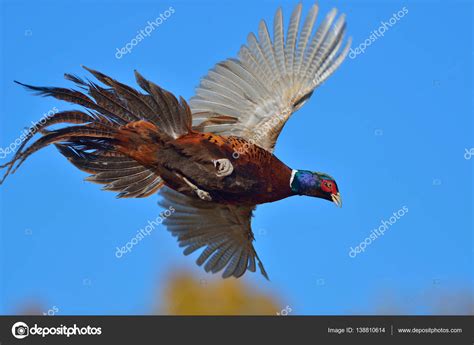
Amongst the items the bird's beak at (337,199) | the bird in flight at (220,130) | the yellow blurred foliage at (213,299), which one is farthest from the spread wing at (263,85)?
the yellow blurred foliage at (213,299)

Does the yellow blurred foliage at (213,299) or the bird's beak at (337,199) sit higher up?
the yellow blurred foliage at (213,299)

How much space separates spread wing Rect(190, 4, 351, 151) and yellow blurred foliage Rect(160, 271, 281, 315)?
46.1 ft

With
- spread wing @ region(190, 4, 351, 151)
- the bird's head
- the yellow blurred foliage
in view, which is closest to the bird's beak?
the bird's head

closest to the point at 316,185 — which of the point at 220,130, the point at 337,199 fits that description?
the point at 337,199

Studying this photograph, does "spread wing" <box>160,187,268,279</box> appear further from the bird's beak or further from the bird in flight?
the bird's beak

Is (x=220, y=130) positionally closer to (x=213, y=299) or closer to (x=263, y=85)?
(x=263, y=85)

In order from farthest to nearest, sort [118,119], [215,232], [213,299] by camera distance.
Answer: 1. [213,299]
2. [215,232]
3. [118,119]

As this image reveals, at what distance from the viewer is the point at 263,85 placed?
1170 cm

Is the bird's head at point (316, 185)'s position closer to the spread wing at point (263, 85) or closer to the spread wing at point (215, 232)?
the spread wing at point (263, 85)

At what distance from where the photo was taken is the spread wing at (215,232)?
41.4 feet

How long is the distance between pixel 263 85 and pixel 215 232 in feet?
7.40

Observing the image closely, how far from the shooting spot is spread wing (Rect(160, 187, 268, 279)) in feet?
41.4

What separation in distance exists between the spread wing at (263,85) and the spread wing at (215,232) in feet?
4.17
